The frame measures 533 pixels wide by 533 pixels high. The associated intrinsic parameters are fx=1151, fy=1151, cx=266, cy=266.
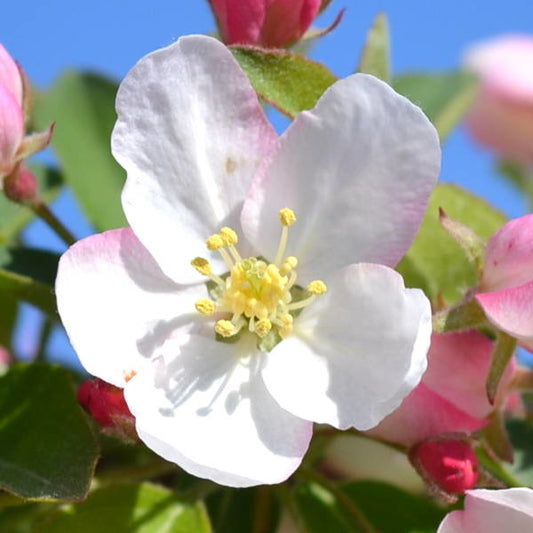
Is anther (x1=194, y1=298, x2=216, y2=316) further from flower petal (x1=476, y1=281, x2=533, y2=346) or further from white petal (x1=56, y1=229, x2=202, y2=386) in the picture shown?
flower petal (x1=476, y1=281, x2=533, y2=346)

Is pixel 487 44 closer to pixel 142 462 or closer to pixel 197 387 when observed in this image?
pixel 142 462

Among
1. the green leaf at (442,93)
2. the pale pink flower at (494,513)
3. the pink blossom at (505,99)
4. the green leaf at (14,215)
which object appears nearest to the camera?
the pale pink flower at (494,513)

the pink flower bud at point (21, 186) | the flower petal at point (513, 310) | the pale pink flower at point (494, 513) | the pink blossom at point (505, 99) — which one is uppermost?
the flower petal at point (513, 310)

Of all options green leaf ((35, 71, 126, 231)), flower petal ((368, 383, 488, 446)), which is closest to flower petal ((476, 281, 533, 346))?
flower petal ((368, 383, 488, 446))

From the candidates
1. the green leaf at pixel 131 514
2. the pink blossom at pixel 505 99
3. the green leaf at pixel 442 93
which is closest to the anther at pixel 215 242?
the green leaf at pixel 131 514

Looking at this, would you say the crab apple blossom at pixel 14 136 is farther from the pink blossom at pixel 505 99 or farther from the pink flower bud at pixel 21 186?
the pink blossom at pixel 505 99

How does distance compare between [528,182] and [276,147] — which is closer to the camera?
[276,147]

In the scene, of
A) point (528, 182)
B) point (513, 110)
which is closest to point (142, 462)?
point (513, 110)
